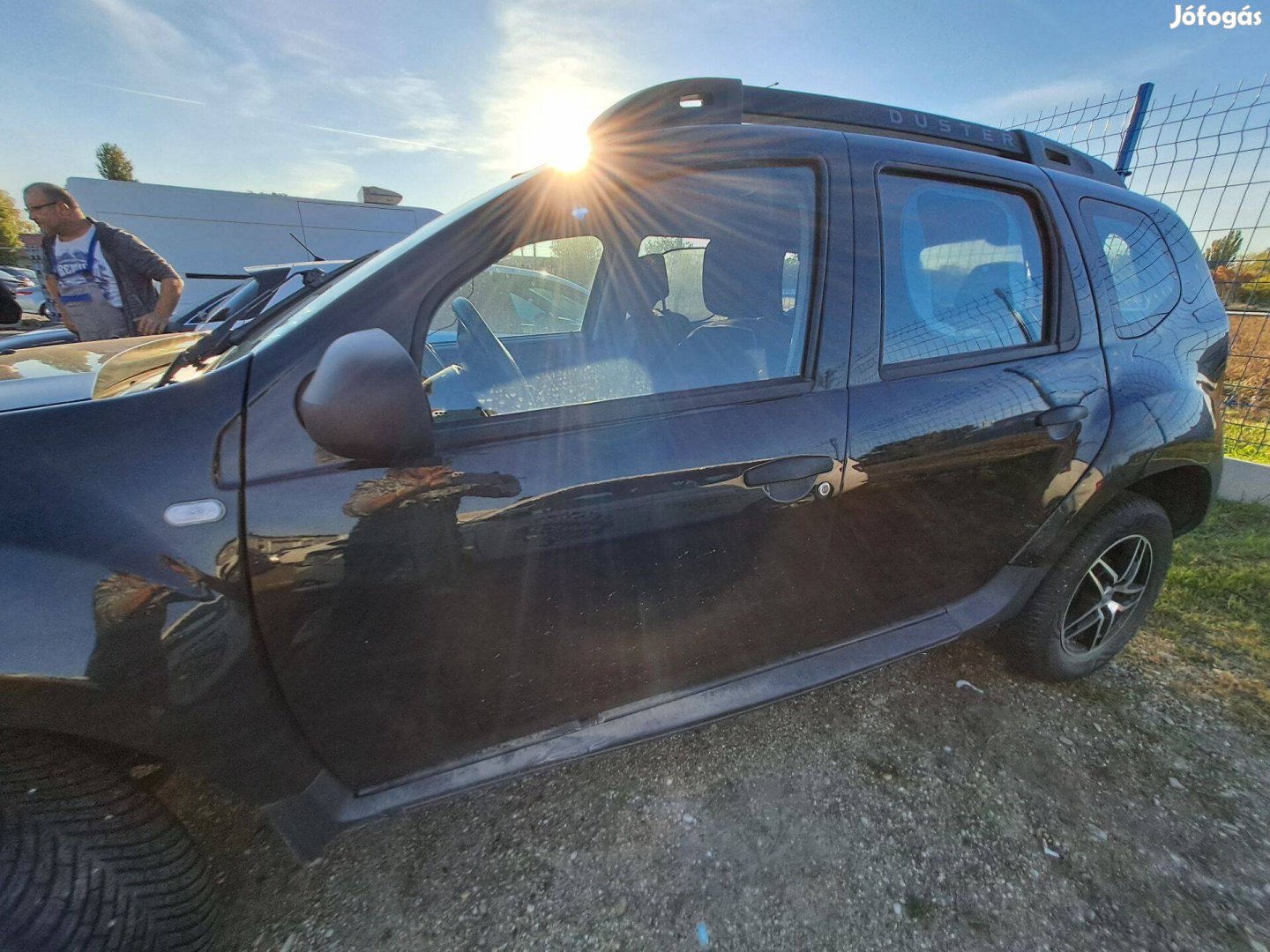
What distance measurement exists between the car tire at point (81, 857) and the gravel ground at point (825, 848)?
0.83 ft

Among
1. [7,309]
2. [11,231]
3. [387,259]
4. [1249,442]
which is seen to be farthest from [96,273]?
[11,231]

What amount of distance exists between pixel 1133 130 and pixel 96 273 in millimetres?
6812

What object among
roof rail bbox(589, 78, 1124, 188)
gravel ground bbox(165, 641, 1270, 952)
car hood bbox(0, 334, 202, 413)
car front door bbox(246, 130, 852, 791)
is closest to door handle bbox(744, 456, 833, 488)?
car front door bbox(246, 130, 852, 791)

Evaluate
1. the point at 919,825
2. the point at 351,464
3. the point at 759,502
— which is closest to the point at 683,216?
the point at 759,502

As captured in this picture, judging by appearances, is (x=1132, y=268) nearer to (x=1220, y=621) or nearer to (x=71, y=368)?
(x=1220, y=621)

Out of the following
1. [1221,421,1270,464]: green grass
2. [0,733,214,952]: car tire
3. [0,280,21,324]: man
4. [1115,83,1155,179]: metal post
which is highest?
[1115,83,1155,179]: metal post

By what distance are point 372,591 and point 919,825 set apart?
1.71 meters

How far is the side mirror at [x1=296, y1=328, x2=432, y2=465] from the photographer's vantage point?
3.16 ft

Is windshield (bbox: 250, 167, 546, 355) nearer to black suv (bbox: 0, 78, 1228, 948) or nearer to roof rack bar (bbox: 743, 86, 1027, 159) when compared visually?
black suv (bbox: 0, 78, 1228, 948)

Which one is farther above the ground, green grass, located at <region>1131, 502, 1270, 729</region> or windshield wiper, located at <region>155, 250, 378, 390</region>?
windshield wiper, located at <region>155, 250, 378, 390</region>

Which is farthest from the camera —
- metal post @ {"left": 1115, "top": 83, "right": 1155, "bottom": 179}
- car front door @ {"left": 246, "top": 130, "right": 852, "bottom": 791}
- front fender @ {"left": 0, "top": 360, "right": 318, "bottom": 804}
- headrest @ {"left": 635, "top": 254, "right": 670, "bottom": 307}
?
metal post @ {"left": 1115, "top": 83, "right": 1155, "bottom": 179}

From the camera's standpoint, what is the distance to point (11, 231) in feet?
115

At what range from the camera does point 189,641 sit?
1.04 m

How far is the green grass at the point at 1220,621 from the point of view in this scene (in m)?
2.25
